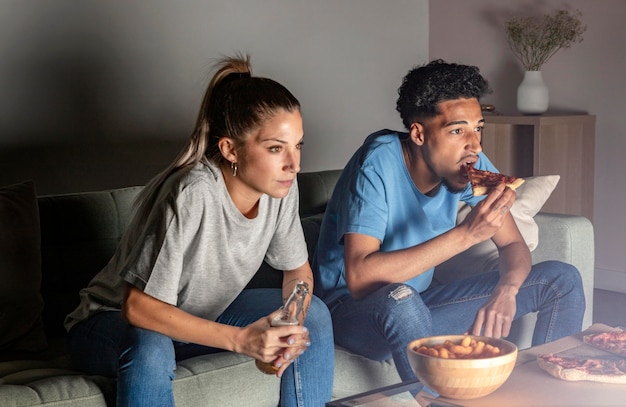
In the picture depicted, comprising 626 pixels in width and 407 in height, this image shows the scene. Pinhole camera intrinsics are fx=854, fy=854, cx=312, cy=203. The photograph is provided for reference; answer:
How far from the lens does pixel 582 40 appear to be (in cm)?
440

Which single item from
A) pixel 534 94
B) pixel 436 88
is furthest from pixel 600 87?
pixel 436 88

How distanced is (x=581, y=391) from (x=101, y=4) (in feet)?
7.83

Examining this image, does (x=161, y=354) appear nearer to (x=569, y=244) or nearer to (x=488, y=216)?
(x=488, y=216)

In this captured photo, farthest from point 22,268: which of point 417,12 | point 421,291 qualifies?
point 417,12

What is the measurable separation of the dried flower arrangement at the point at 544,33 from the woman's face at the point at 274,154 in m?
2.84

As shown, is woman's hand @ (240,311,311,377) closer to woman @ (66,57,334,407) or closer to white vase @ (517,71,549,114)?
woman @ (66,57,334,407)

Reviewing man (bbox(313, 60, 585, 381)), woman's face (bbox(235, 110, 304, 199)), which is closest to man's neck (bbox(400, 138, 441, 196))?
man (bbox(313, 60, 585, 381))

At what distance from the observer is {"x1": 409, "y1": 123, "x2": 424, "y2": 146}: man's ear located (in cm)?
226

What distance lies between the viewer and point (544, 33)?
4.38 metres

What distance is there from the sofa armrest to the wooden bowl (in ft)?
3.96

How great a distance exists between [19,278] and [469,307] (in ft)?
3.83

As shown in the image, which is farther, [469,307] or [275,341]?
[469,307]

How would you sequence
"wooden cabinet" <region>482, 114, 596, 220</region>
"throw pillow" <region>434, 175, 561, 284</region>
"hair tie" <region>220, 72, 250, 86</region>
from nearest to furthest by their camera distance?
"hair tie" <region>220, 72, 250, 86</region> < "throw pillow" <region>434, 175, 561, 284</region> < "wooden cabinet" <region>482, 114, 596, 220</region>

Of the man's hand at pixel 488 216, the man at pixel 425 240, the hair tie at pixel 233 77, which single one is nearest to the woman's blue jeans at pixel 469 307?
the man at pixel 425 240
